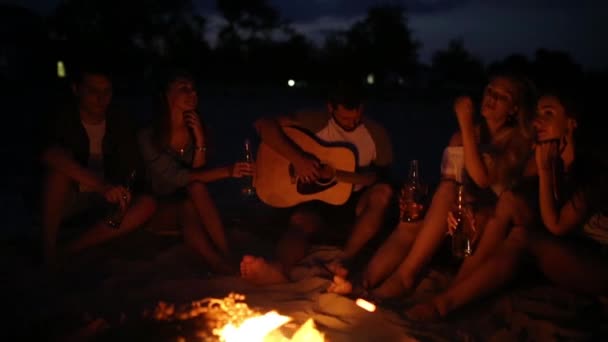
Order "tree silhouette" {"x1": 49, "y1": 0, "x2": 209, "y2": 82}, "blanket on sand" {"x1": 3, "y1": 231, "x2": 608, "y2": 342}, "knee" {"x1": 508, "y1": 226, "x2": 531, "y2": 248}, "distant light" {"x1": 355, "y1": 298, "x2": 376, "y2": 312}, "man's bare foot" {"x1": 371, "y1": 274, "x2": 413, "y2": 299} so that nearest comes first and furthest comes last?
"blanket on sand" {"x1": 3, "y1": 231, "x2": 608, "y2": 342} < "knee" {"x1": 508, "y1": 226, "x2": 531, "y2": 248} < "distant light" {"x1": 355, "y1": 298, "x2": 376, "y2": 312} < "man's bare foot" {"x1": 371, "y1": 274, "x2": 413, "y2": 299} < "tree silhouette" {"x1": 49, "y1": 0, "x2": 209, "y2": 82}

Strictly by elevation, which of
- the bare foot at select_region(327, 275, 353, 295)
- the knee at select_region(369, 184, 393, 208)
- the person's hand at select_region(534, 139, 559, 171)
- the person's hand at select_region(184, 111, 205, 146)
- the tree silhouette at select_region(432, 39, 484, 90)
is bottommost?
the bare foot at select_region(327, 275, 353, 295)

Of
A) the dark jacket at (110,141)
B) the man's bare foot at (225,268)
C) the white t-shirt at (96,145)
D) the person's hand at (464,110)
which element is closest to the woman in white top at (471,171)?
the person's hand at (464,110)

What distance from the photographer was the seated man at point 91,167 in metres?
3.78

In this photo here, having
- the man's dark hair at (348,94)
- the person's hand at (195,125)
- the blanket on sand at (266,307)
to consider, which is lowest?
the blanket on sand at (266,307)

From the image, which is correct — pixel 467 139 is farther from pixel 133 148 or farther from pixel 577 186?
pixel 133 148

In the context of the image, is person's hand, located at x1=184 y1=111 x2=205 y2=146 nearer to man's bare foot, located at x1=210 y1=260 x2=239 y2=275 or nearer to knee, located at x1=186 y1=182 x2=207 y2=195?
knee, located at x1=186 y1=182 x2=207 y2=195

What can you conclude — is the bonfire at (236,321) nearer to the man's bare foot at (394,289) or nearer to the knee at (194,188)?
the man's bare foot at (394,289)

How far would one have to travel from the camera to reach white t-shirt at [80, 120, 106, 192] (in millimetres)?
4043

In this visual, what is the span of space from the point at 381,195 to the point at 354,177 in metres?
0.37

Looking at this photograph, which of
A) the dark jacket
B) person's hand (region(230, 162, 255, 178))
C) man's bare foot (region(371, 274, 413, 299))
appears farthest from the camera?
person's hand (region(230, 162, 255, 178))

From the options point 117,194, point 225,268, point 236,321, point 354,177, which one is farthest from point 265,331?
point 354,177

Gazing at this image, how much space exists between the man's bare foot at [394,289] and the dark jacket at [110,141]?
1.87 m

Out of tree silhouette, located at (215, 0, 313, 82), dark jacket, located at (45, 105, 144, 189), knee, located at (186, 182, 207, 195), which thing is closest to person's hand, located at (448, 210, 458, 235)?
knee, located at (186, 182, 207, 195)

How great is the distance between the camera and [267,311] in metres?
3.23
